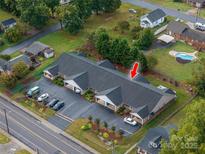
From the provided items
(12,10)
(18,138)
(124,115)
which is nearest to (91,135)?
(124,115)

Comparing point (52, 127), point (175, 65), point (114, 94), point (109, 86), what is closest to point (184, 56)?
point (175, 65)

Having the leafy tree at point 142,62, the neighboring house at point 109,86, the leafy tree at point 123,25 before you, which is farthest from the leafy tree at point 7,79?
the leafy tree at point 123,25

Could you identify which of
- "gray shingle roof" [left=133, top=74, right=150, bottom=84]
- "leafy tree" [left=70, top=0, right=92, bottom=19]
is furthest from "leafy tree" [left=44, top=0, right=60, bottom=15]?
"gray shingle roof" [left=133, top=74, right=150, bottom=84]

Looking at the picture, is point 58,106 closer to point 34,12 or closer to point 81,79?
point 81,79

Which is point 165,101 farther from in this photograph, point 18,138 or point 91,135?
point 18,138

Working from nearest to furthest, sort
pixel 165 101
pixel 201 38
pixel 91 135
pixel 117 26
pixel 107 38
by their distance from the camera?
1. pixel 91 135
2. pixel 165 101
3. pixel 107 38
4. pixel 201 38
5. pixel 117 26

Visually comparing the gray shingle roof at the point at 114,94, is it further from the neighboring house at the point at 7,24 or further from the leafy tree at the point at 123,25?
the neighboring house at the point at 7,24
